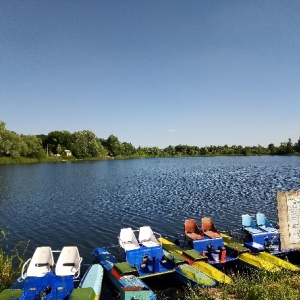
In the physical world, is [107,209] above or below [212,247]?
below

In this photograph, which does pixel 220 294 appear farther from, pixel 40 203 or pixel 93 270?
pixel 40 203

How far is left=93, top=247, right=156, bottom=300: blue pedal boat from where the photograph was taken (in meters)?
12.3

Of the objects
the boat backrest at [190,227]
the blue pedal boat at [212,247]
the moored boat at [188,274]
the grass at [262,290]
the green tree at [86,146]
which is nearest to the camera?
the grass at [262,290]

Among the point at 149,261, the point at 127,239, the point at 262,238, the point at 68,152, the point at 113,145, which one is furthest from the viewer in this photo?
the point at 113,145

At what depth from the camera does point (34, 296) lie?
12375 mm

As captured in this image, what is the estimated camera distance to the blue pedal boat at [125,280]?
12320mm

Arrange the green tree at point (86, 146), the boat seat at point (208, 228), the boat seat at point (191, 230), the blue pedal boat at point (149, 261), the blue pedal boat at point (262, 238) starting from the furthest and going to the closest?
1. the green tree at point (86, 146)
2. the boat seat at point (208, 228)
3. the boat seat at point (191, 230)
4. the blue pedal boat at point (262, 238)
5. the blue pedal boat at point (149, 261)

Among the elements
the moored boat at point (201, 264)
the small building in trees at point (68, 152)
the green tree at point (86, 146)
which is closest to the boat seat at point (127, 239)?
the moored boat at point (201, 264)

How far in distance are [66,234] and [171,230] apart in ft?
28.6

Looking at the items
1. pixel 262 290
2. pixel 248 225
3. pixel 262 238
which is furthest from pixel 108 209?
pixel 262 290

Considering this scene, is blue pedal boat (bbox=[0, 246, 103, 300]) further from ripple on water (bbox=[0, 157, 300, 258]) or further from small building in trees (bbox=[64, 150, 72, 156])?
small building in trees (bbox=[64, 150, 72, 156])

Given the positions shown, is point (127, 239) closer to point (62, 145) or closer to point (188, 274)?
point (188, 274)

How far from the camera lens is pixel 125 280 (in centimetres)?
1439

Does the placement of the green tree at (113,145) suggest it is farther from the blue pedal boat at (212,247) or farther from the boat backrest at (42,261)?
the boat backrest at (42,261)
